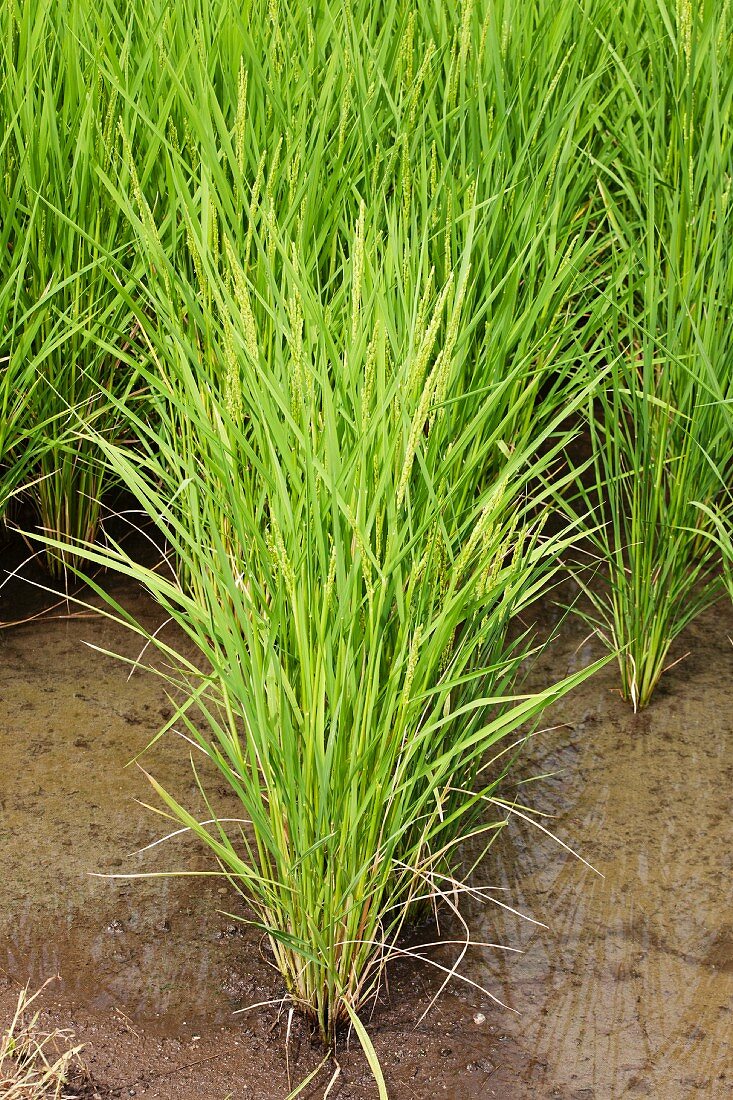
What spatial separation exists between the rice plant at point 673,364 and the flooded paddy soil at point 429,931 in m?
0.17

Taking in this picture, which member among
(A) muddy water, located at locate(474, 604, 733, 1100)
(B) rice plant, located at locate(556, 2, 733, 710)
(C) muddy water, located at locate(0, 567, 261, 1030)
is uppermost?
(B) rice plant, located at locate(556, 2, 733, 710)

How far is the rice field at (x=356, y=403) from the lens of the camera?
1318 mm

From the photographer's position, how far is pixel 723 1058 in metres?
1.41

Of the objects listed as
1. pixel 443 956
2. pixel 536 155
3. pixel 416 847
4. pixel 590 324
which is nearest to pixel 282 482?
pixel 416 847

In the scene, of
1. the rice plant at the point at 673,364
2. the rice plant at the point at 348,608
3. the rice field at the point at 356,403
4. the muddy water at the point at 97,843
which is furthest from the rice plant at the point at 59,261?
the rice plant at the point at 673,364

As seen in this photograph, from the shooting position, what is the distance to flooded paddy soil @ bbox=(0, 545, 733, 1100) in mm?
1376

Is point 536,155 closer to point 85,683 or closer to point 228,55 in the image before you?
point 228,55

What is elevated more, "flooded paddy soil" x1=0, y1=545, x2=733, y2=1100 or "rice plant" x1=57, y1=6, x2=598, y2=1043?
"rice plant" x1=57, y1=6, x2=598, y2=1043

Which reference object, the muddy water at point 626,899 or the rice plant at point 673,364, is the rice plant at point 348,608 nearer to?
the muddy water at point 626,899

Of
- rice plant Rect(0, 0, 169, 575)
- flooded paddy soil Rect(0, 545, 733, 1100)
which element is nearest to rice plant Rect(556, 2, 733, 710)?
flooded paddy soil Rect(0, 545, 733, 1100)

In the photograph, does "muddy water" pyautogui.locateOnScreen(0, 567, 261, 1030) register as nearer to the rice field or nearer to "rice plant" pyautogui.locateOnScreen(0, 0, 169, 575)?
the rice field

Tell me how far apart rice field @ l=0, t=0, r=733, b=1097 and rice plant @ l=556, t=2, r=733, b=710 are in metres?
0.01

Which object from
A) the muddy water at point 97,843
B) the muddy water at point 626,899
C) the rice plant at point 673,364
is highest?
the rice plant at point 673,364

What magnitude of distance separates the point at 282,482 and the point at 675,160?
1158 millimetres
